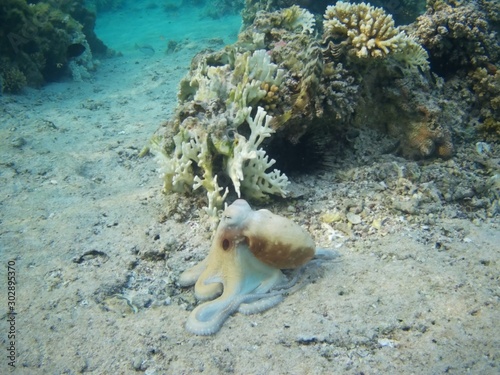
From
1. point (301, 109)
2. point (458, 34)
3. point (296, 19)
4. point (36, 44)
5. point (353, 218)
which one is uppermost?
point (458, 34)

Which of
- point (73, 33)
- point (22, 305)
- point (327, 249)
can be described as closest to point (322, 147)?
point (327, 249)

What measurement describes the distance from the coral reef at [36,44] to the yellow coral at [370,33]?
28.2 ft

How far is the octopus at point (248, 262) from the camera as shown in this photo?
8.38ft

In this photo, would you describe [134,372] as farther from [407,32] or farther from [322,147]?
[407,32]

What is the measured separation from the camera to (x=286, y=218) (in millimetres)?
2736

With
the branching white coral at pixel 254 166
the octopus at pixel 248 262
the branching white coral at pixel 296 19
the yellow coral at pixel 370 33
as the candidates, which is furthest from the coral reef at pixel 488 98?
the octopus at pixel 248 262

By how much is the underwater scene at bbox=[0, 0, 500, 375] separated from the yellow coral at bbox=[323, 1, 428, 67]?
0.02 m

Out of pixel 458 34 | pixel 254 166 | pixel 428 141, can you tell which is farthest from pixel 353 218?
pixel 458 34

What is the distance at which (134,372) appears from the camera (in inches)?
88.0

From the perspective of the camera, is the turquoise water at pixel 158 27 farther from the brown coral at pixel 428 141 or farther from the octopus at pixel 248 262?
the octopus at pixel 248 262

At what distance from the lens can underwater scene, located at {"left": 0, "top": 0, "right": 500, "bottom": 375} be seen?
2307mm

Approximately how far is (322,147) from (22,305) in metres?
3.26

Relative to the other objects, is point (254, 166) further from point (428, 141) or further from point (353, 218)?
point (428, 141)

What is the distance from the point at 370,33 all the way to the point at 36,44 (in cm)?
975
